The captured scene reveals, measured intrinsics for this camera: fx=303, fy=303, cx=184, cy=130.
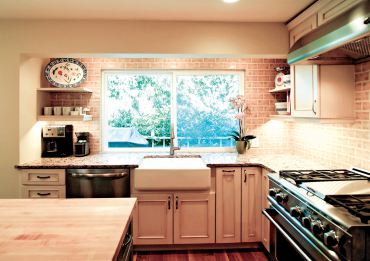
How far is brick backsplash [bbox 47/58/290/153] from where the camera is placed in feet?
11.8

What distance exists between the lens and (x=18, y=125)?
2896mm

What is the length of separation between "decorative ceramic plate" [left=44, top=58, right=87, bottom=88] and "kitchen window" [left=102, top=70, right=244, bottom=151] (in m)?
0.36

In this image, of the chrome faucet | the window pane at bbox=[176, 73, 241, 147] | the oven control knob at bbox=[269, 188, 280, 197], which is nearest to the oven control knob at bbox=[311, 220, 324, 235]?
the oven control knob at bbox=[269, 188, 280, 197]

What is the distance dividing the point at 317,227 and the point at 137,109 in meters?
2.68

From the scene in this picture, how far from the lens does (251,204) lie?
2.94m

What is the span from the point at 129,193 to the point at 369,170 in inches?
79.9

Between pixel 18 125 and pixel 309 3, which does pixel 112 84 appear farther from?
pixel 309 3

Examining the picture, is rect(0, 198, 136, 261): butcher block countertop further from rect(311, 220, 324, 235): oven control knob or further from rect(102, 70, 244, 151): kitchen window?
rect(102, 70, 244, 151): kitchen window

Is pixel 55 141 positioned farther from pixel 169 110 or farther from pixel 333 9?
pixel 333 9

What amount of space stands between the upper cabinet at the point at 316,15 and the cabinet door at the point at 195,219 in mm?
1710

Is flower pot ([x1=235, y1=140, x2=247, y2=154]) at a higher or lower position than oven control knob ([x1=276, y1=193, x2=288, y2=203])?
higher

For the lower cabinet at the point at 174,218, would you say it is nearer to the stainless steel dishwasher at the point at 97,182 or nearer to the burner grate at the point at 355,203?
the stainless steel dishwasher at the point at 97,182

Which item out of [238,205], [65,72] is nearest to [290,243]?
[238,205]

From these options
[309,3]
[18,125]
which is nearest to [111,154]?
[18,125]
